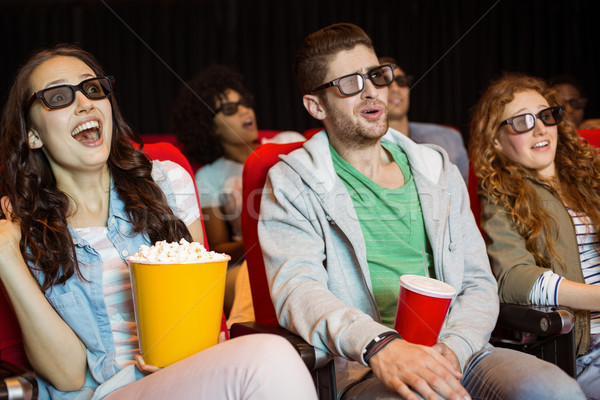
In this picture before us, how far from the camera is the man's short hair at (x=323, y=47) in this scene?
1.96 metres

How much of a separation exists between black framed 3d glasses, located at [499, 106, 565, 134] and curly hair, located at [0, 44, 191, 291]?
1147 mm

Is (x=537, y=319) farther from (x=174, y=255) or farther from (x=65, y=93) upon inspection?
(x=65, y=93)

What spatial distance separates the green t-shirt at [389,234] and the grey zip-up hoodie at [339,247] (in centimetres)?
4

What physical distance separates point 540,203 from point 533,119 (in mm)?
285

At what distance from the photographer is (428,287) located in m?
1.43

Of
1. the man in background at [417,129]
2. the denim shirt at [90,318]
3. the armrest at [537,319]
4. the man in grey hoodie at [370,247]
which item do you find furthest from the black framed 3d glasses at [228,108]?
the armrest at [537,319]

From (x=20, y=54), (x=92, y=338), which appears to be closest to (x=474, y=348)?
(x=92, y=338)

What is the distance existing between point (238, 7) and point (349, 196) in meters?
2.95

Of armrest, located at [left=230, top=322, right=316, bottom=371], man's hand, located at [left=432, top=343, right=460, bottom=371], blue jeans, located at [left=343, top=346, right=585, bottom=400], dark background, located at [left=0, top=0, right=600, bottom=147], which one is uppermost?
dark background, located at [left=0, top=0, right=600, bottom=147]

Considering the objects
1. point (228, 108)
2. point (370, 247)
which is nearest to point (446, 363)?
point (370, 247)

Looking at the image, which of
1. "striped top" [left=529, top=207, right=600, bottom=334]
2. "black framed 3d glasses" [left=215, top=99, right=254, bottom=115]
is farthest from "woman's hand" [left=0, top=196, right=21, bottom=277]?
"black framed 3d glasses" [left=215, top=99, right=254, bottom=115]

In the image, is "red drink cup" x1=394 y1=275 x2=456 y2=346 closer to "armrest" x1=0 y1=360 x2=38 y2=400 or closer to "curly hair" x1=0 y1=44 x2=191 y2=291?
"curly hair" x1=0 y1=44 x2=191 y2=291

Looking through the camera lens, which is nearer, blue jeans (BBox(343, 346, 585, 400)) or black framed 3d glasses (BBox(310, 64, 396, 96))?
blue jeans (BBox(343, 346, 585, 400))

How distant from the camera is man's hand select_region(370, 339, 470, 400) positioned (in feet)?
4.44
